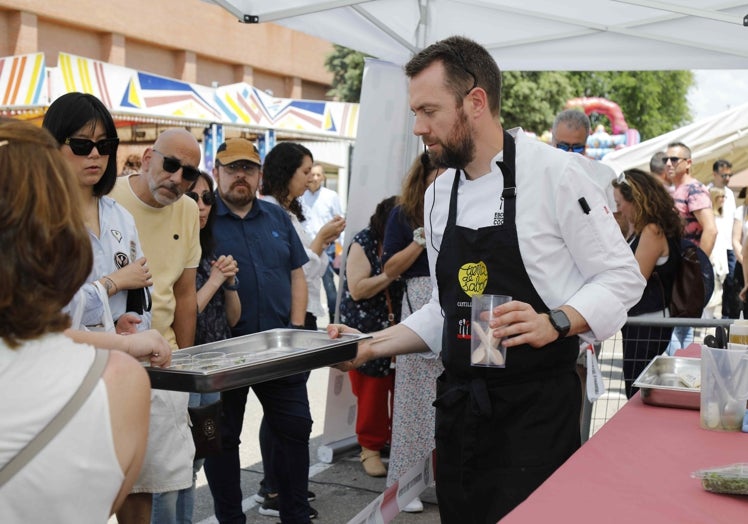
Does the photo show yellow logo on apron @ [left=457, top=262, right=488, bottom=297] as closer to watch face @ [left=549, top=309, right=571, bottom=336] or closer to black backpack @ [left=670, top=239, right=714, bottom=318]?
watch face @ [left=549, top=309, right=571, bottom=336]

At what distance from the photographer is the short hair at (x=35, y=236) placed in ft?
4.83

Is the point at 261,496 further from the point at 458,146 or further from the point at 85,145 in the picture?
the point at 458,146

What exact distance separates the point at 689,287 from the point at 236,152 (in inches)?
98.6

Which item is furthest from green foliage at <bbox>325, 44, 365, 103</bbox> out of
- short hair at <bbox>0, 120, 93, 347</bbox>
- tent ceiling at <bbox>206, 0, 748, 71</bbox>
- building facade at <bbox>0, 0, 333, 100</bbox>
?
short hair at <bbox>0, 120, 93, 347</bbox>

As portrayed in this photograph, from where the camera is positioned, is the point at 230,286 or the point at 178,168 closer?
the point at 178,168

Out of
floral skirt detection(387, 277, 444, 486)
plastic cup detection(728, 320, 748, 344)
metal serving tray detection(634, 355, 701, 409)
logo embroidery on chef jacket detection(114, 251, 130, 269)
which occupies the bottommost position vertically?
floral skirt detection(387, 277, 444, 486)

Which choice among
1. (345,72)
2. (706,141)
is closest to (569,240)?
(706,141)

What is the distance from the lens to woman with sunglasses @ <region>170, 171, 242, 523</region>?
3.95 m

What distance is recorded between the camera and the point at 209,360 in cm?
256

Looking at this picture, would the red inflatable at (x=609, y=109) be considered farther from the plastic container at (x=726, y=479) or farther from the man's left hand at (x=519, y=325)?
the plastic container at (x=726, y=479)

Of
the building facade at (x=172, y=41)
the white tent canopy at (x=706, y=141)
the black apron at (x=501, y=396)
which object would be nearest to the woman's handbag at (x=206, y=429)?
the black apron at (x=501, y=396)

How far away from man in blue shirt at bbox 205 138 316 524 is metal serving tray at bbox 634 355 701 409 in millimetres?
1663

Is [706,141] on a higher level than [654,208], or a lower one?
higher

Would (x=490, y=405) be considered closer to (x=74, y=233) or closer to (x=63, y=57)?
(x=74, y=233)
